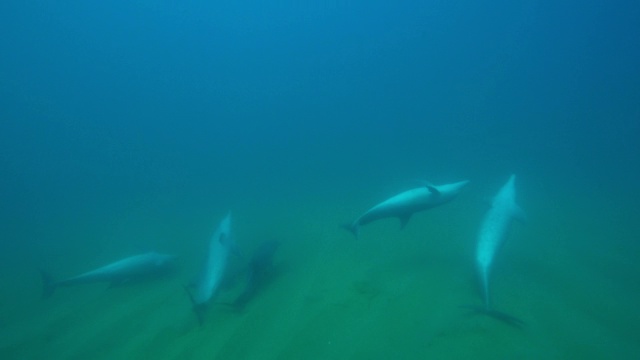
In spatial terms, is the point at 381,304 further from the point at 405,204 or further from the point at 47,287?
the point at 47,287

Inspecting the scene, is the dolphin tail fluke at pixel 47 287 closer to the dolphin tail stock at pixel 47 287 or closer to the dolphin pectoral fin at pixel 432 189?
the dolphin tail stock at pixel 47 287

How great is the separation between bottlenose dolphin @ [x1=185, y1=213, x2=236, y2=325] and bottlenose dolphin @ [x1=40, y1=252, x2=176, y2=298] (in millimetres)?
1381

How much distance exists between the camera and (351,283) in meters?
5.86

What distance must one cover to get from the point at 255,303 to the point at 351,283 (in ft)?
4.50

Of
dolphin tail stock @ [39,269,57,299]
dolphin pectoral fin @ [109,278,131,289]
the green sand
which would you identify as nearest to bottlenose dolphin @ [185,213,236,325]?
the green sand

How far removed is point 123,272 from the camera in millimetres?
7387

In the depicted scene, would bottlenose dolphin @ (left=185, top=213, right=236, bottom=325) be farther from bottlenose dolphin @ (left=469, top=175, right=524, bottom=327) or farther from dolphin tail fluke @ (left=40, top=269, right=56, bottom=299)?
bottlenose dolphin @ (left=469, top=175, right=524, bottom=327)

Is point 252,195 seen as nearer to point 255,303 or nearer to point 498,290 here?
point 255,303

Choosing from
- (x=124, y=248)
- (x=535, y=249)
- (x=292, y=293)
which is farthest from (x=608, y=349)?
(x=124, y=248)

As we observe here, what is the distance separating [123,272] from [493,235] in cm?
619

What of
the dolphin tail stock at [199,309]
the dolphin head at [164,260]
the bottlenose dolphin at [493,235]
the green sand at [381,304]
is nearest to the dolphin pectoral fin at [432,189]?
the bottlenose dolphin at [493,235]

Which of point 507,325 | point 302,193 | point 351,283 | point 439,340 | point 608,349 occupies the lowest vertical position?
point 608,349

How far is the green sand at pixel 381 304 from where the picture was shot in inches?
172

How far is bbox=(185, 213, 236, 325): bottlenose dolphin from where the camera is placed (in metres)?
5.48
